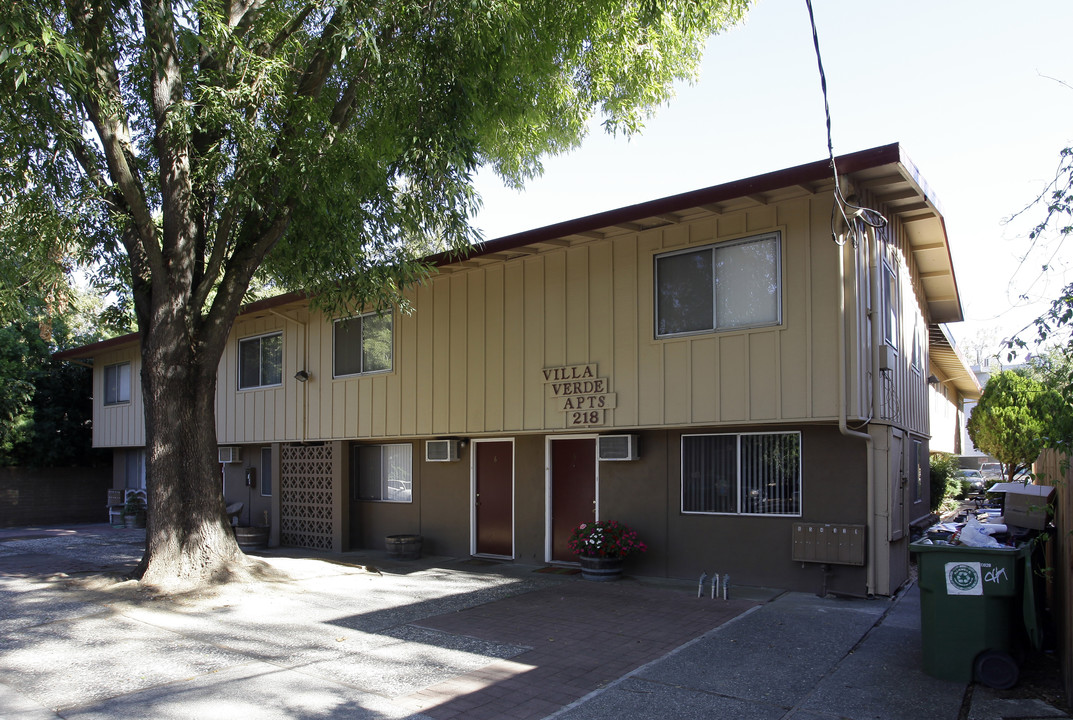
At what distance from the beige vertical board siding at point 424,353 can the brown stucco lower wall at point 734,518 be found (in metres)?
3.40

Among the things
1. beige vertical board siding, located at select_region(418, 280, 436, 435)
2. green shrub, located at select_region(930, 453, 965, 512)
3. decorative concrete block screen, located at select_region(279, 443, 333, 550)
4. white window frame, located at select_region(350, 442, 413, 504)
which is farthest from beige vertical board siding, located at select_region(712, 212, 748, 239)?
green shrub, located at select_region(930, 453, 965, 512)

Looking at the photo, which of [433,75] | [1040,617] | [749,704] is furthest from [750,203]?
[749,704]

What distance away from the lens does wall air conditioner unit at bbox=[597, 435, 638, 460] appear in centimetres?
1089

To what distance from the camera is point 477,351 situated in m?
12.5

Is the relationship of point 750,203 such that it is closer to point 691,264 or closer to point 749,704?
point 691,264

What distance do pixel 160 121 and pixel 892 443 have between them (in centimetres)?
994

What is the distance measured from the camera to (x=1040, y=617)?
22.2ft

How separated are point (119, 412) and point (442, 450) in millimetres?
12073

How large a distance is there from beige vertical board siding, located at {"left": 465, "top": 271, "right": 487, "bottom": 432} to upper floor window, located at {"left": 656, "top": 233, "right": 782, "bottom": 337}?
304 cm

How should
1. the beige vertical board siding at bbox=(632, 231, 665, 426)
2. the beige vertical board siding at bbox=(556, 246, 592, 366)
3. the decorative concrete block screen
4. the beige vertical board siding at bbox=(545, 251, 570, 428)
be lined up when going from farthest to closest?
the decorative concrete block screen → the beige vertical board siding at bbox=(545, 251, 570, 428) → the beige vertical board siding at bbox=(556, 246, 592, 366) → the beige vertical board siding at bbox=(632, 231, 665, 426)

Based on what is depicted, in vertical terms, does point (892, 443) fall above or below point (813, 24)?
below

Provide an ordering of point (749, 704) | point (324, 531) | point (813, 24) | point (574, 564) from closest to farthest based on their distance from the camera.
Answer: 1. point (749, 704)
2. point (813, 24)
3. point (574, 564)
4. point (324, 531)

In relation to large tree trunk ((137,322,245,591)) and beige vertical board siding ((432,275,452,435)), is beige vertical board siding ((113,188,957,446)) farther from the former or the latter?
large tree trunk ((137,322,245,591))

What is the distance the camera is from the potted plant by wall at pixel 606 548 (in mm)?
10594
